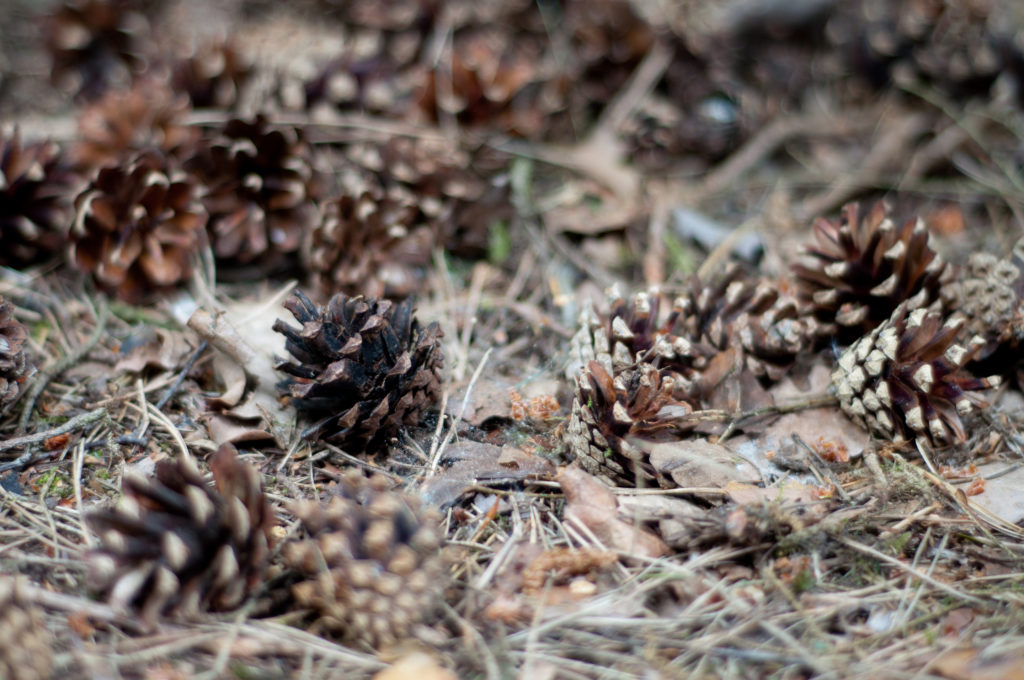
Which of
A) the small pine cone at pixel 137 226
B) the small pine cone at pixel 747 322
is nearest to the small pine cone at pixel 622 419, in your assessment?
the small pine cone at pixel 747 322

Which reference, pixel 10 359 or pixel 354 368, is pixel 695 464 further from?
pixel 10 359

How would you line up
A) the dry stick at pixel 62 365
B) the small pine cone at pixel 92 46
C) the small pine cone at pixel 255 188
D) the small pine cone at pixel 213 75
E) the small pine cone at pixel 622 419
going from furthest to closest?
the small pine cone at pixel 92 46 → the small pine cone at pixel 213 75 → the small pine cone at pixel 255 188 → the dry stick at pixel 62 365 → the small pine cone at pixel 622 419

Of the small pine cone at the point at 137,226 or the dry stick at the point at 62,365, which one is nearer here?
the dry stick at the point at 62,365

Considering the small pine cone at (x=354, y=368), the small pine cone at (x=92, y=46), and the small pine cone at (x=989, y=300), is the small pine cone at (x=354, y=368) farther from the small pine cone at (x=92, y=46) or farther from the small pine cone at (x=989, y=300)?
the small pine cone at (x=92, y=46)

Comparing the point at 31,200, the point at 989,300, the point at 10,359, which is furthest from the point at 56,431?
the point at 989,300

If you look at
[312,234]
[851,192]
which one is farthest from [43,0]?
[851,192]

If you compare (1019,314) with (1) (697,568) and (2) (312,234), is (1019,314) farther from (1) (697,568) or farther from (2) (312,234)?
(2) (312,234)
